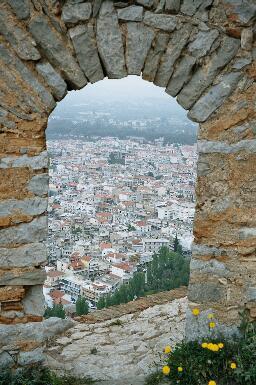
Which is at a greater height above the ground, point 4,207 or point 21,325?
point 4,207

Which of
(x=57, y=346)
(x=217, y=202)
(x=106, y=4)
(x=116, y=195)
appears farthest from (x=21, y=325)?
(x=116, y=195)

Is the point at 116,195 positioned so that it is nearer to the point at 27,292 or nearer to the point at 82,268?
the point at 82,268

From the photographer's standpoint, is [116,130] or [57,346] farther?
Answer: [116,130]

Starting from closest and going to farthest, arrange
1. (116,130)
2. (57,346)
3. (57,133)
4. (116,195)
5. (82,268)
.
Result: (57,346), (82,268), (116,195), (57,133), (116,130)

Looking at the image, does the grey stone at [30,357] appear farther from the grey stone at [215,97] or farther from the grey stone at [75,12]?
the grey stone at [75,12]

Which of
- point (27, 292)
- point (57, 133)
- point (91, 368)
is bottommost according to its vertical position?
point (91, 368)

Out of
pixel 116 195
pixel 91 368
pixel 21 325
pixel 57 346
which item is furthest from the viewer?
pixel 116 195

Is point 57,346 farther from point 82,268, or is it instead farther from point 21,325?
point 82,268

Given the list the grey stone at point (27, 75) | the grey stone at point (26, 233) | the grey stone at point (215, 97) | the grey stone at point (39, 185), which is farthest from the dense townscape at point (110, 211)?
the grey stone at point (27, 75)
